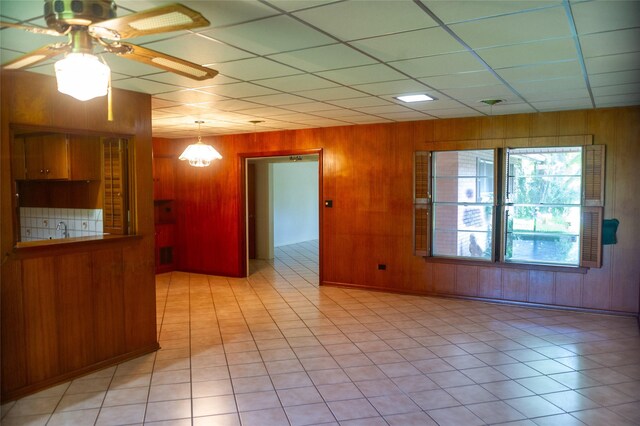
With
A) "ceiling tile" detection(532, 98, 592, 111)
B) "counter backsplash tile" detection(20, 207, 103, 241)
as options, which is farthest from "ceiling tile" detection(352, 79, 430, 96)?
"counter backsplash tile" detection(20, 207, 103, 241)

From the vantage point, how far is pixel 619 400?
3.23 metres

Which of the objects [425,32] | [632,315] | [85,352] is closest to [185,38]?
[425,32]

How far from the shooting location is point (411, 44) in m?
2.83

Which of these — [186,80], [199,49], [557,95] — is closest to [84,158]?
[186,80]

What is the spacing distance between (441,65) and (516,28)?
786 millimetres

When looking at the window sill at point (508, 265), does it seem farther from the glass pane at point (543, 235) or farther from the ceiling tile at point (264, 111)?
the ceiling tile at point (264, 111)

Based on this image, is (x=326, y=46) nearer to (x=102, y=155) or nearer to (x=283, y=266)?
(x=102, y=155)

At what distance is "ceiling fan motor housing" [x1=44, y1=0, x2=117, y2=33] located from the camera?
1716 millimetres

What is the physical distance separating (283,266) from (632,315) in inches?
221

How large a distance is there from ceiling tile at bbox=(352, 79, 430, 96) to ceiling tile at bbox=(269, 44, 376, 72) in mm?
686

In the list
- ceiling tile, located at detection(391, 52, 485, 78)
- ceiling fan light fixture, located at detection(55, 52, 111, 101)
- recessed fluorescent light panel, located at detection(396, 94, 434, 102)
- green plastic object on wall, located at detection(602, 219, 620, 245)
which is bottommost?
green plastic object on wall, located at detection(602, 219, 620, 245)

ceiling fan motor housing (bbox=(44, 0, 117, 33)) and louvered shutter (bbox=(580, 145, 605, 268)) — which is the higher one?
ceiling fan motor housing (bbox=(44, 0, 117, 33))

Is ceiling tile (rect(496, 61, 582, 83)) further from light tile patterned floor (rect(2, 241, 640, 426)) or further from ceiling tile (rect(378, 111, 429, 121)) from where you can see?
light tile patterned floor (rect(2, 241, 640, 426))

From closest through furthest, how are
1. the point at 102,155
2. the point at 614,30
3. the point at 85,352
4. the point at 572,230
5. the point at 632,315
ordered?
the point at 614,30 < the point at 85,352 < the point at 102,155 < the point at 632,315 < the point at 572,230
